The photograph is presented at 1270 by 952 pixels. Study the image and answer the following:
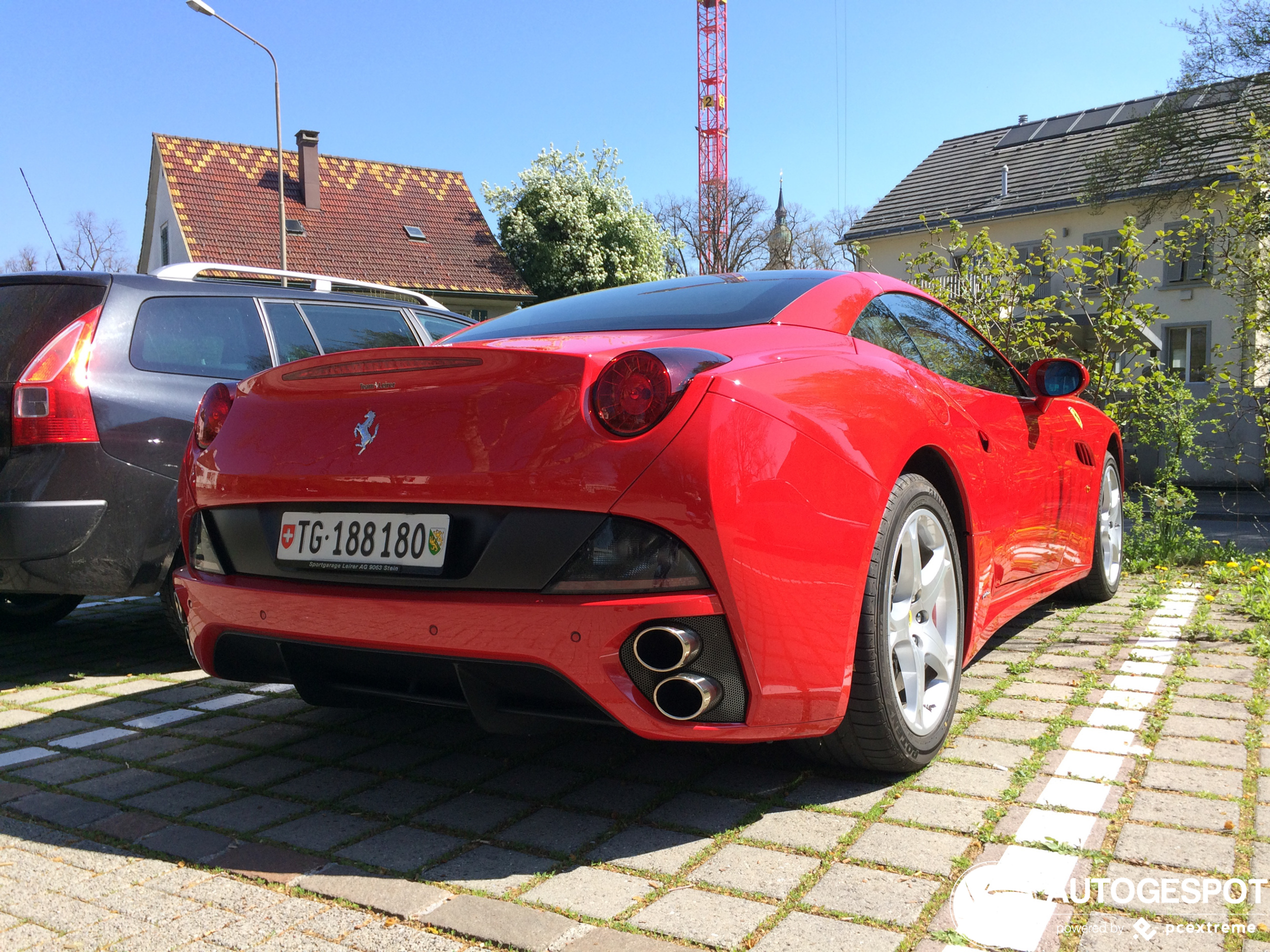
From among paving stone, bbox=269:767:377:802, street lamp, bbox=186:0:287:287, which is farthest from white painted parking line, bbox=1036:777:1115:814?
street lamp, bbox=186:0:287:287

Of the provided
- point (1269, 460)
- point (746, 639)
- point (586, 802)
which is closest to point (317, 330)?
point (586, 802)

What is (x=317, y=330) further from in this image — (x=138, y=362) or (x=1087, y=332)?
(x=1087, y=332)

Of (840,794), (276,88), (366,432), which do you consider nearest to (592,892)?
(840,794)

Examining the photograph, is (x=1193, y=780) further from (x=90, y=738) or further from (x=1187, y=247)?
(x=1187, y=247)

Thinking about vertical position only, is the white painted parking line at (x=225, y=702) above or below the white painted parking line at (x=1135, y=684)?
below

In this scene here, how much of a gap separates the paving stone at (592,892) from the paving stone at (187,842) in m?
0.82

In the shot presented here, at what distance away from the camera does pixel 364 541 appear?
2523 millimetres

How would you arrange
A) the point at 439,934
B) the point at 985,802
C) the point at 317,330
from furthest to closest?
the point at 317,330
the point at 985,802
the point at 439,934

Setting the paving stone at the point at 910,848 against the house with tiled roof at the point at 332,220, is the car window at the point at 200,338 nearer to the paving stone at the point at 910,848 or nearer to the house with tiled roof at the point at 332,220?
the paving stone at the point at 910,848

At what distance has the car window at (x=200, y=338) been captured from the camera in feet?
14.3

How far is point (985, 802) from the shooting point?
265cm

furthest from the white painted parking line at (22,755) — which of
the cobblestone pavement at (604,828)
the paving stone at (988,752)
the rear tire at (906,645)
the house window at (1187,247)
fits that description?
the house window at (1187,247)

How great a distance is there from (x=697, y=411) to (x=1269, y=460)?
5.89 meters

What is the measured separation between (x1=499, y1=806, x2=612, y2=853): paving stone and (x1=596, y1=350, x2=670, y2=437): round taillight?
3.22 ft
